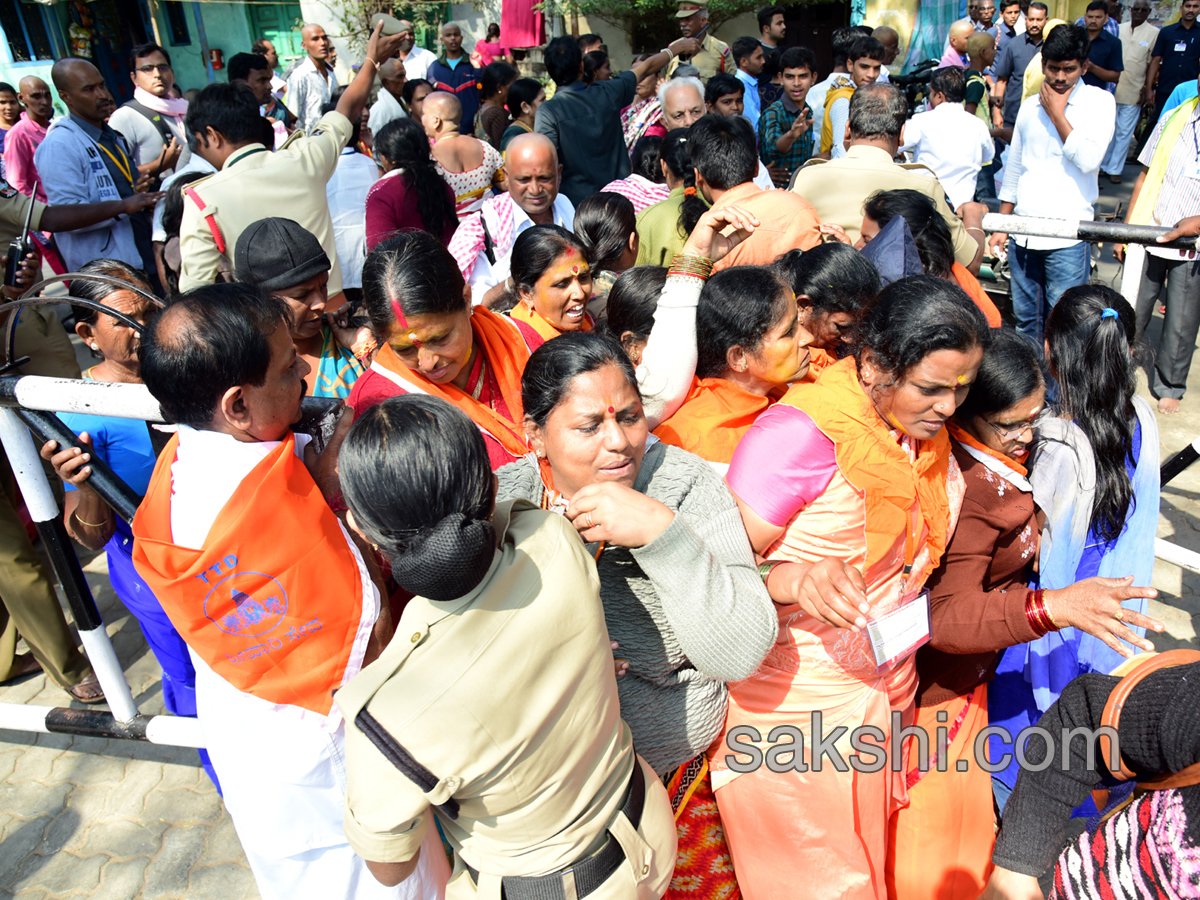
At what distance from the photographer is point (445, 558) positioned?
115 cm

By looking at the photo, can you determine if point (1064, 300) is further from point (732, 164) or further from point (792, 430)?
point (732, 164)

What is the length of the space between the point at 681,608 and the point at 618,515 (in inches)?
8.1

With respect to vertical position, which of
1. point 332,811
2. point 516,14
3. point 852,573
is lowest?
point 332,811

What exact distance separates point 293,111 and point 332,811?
325 inches

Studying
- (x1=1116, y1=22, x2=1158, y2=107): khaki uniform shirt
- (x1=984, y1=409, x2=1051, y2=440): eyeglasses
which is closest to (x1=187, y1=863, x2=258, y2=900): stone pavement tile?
(x1=984, y1=409, x2=1051, y2=440): eyeglasses

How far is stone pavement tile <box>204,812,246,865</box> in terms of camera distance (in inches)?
103

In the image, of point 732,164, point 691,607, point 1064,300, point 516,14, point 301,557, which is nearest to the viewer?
point 691,607

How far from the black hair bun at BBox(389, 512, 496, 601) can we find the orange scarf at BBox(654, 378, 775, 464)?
1.01 meters

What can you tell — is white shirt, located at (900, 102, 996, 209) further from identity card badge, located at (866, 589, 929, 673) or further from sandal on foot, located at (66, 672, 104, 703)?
sandal on foot, located at (66, 672, 104, 703)

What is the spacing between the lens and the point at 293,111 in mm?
8273

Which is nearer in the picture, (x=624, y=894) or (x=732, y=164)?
(x=624, y=894)

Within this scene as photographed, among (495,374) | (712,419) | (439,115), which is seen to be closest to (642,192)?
(439,115)

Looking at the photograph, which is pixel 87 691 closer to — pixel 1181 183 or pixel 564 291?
pixel 564 291

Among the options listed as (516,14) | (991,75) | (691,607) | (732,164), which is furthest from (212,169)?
(991,75)
